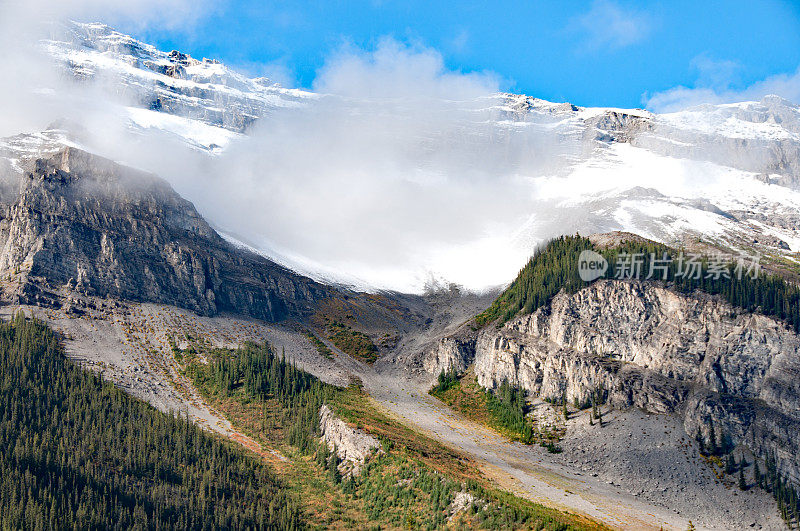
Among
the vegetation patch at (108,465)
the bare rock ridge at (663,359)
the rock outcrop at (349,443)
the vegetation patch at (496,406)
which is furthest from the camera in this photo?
the vegetation patch at (496,406)

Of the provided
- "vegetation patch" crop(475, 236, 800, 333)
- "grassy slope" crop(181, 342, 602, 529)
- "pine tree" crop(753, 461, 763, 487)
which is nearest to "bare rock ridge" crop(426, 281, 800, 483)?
"vegetation patch" crop(475, 236, 800, 333)

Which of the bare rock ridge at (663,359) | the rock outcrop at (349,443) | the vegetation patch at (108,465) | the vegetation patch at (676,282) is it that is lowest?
the vegetation patch at (108,465)

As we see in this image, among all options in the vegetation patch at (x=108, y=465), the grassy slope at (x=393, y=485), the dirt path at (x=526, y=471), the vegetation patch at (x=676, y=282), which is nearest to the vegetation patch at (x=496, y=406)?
the dirt path at (x=526, y=471)

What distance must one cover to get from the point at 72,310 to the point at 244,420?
74.5m

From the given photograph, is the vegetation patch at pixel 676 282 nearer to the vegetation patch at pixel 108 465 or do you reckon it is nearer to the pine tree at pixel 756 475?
the pine tree at pixel 756 475

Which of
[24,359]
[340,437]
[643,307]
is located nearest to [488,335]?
[643,307]

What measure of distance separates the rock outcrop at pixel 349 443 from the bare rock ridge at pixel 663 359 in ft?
177

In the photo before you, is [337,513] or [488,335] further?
[488,335]

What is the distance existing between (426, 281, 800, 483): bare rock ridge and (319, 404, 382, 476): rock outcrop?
177 ft

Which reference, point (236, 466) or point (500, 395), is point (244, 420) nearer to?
point (236, 466)

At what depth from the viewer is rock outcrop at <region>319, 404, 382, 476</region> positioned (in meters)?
130

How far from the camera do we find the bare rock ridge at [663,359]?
14200 centimetres

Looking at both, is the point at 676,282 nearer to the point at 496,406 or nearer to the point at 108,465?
the point at 496,406

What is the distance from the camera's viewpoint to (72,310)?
195250 mm
